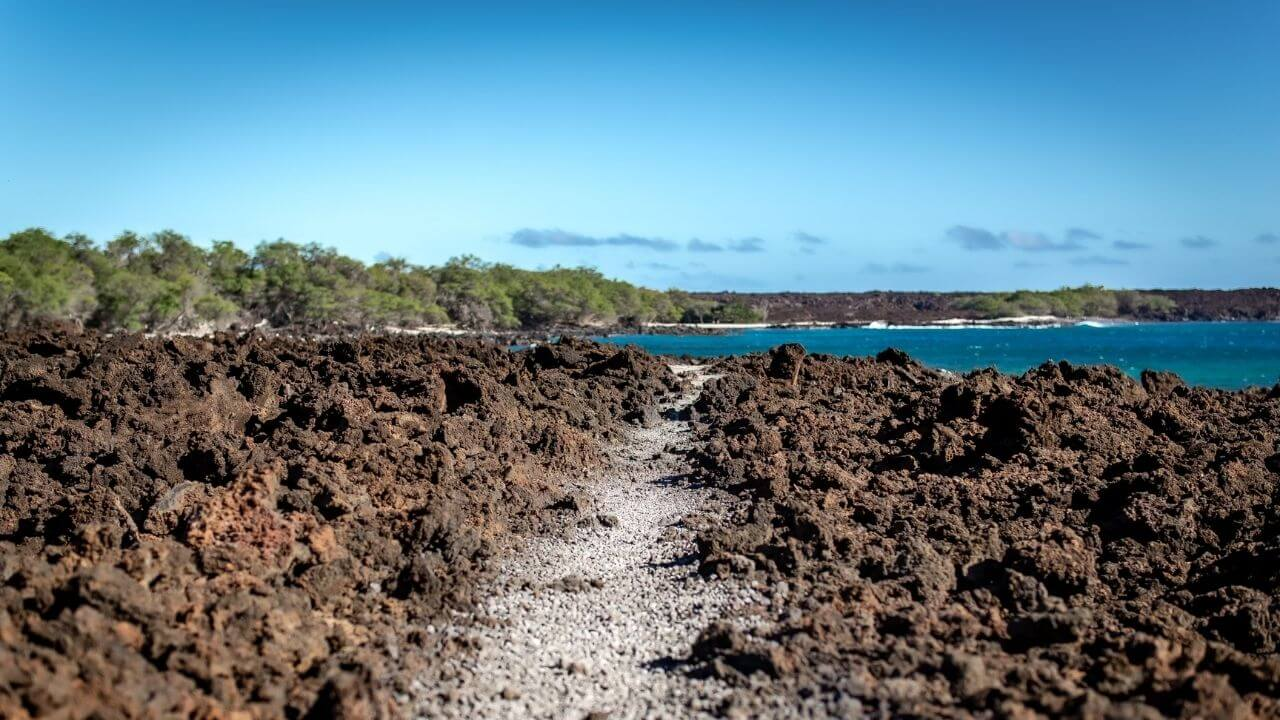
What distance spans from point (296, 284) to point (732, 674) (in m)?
60.3

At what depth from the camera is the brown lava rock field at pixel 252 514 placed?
611 centimetres

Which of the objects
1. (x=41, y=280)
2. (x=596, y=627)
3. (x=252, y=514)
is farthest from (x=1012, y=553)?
(x=41, y=280)

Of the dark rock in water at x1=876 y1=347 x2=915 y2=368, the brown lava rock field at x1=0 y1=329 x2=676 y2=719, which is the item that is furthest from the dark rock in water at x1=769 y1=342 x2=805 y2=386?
the brown lava rock field at x1=0 y1=329 x2=676 y2=719

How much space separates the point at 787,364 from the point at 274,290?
47.1 metres

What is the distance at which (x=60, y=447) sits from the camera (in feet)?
42.8

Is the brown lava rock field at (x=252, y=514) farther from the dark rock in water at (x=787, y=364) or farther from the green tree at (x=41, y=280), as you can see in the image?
the green tree at (x=41, y=280)

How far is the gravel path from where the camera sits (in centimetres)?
699

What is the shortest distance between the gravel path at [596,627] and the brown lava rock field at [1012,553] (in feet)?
1.50

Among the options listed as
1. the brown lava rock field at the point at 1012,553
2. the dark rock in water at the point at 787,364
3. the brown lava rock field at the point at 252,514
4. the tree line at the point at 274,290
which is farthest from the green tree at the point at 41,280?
the brown lava rock field at the point at 1012,553

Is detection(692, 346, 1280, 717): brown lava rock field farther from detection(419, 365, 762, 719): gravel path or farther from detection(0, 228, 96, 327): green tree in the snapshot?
detection(0, 228, 96, 327): green tree

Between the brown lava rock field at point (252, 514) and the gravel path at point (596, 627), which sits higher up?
the brown lava rock field at point (252, 514)

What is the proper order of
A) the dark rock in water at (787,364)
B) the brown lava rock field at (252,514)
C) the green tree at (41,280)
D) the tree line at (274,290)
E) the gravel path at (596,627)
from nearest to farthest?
the brown lava rock field at (252,514) < the gravel path at (596,627) < the dark rock in water at (787,364) < the green tree at (41,280) < the tree line at (274,290)

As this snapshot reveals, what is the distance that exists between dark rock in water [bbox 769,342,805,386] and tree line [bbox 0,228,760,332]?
29.9 metres

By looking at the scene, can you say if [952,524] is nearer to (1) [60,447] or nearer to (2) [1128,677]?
(2) [1128,677]
